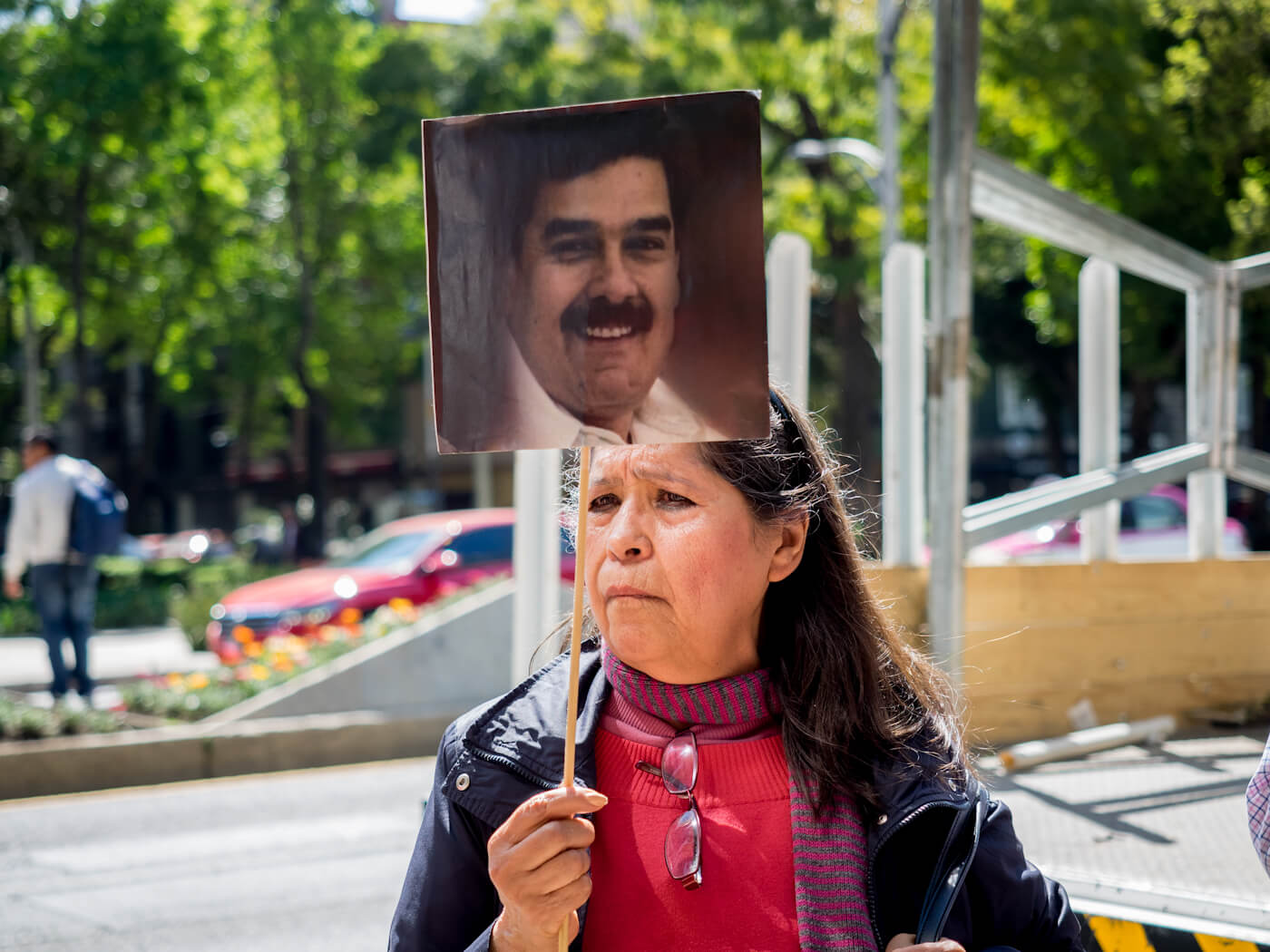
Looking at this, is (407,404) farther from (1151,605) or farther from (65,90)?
(1151,605)

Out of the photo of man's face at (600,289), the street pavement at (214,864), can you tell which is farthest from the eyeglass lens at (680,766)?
the street pavement at (214,864)

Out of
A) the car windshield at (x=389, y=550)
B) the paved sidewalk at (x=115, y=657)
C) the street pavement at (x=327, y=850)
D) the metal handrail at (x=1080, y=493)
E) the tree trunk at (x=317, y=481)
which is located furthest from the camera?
the tree trunk at (x=317, y=481)

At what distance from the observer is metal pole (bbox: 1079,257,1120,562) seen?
6.34 m

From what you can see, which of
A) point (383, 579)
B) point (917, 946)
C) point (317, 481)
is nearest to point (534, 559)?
point (917, 946)

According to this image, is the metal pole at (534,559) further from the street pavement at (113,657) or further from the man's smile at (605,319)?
the street pavement at (113,657)

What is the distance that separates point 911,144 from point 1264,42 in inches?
706

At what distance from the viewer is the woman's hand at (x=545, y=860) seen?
169 centimetres

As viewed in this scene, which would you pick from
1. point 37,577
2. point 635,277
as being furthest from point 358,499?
point 635,277

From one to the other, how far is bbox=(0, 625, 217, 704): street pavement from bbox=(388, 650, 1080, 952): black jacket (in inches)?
443

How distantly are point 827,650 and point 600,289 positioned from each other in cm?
65

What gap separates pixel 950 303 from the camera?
518 cm

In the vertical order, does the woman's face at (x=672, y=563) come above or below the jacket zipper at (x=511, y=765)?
above

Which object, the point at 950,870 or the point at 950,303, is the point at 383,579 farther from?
the point at 950,870

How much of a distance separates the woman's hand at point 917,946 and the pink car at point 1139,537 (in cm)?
1650
